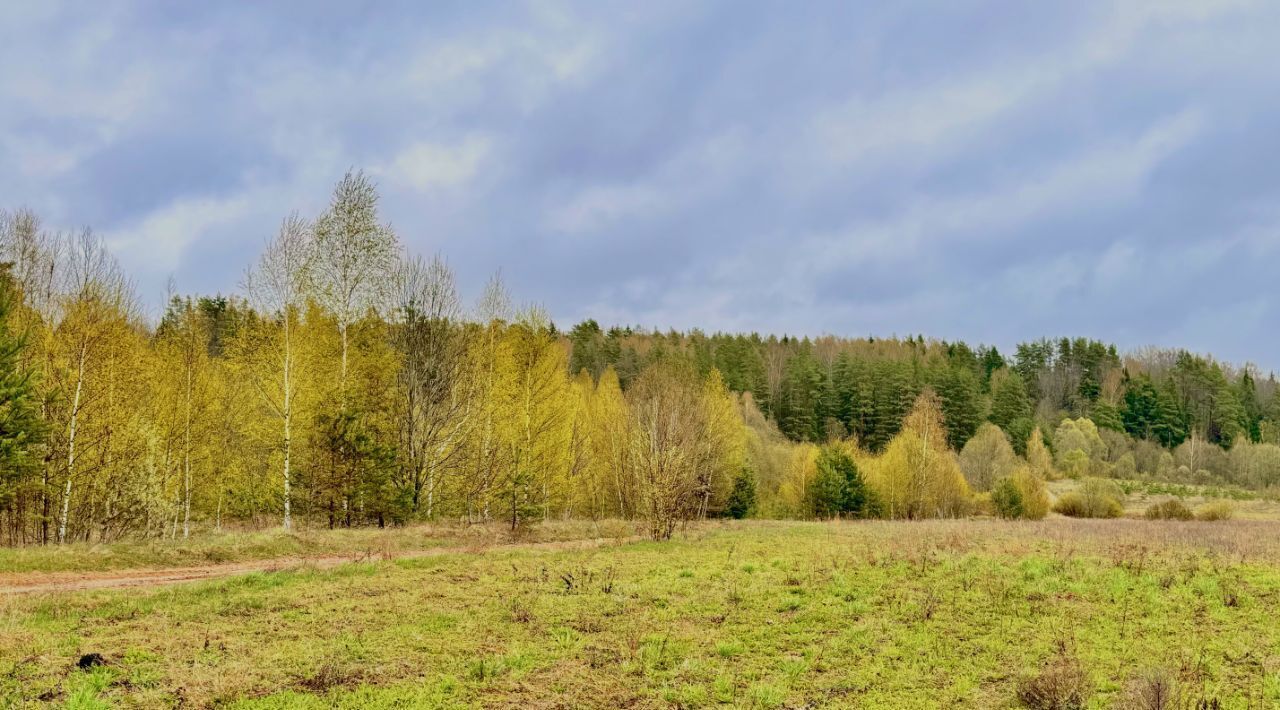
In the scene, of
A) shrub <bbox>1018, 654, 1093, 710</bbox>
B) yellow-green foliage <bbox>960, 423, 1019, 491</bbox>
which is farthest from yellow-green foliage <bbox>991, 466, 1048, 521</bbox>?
shrub <bbox>1018, 654, 1093, 710</bbox>

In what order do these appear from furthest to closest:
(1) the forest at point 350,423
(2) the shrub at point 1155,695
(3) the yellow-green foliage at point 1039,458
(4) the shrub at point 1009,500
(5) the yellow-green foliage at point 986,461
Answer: (3) the yellow-green foliage at point 1039,458, (5) the yellow-green foliage at point 986,461, (4) the shrub at point 1009,500, (1) the forest at point 350,423, (2) the shrub at point 1155,695

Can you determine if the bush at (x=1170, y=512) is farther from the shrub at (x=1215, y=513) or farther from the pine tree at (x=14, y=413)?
the pine tree at (x=14, y=413)

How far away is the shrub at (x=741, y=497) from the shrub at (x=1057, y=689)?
116ft

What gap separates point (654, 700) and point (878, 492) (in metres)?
41.8

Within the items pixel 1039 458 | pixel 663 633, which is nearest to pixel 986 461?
pixel 1039 458

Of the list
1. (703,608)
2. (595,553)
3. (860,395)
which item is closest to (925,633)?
(703,608)

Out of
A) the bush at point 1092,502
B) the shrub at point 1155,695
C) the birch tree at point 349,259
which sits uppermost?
the birch tree at point 349,259

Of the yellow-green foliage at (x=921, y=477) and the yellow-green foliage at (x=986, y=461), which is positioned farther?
the yellow-green foliage at (x=986, y=461)

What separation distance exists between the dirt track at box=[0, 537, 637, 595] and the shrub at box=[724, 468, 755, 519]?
24496 millimetres

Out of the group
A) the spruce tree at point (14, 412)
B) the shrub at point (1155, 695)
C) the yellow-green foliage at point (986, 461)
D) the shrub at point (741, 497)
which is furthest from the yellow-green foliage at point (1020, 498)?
the spruce tree at point (14, 412)

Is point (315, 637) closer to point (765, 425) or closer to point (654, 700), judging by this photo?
point (654, 700)

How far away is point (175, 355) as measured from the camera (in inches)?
1009

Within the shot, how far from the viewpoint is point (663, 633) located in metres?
9.95

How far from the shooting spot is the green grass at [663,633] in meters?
7.48
